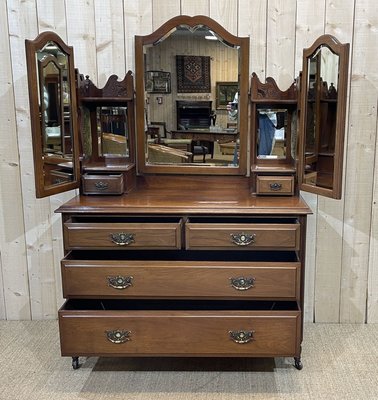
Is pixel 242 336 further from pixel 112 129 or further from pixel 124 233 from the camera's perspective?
pixel 112 129

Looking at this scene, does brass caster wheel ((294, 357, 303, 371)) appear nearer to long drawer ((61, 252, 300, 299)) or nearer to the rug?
long drawer ((61, 252, 300, 299))

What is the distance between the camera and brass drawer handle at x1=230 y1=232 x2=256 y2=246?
2104 millimetres

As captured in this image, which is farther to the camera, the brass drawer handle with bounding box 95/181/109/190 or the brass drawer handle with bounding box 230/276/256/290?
the brass drawer handle with bounding box 95/181/109/190

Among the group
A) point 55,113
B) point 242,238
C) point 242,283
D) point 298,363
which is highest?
point 55,113

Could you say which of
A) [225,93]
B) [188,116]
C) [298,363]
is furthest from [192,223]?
[298,363]

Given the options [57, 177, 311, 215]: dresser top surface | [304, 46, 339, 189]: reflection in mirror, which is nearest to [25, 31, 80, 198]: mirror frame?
[57, 177, 311, 215]: dresser top surface

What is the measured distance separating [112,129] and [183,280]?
0.97 meters

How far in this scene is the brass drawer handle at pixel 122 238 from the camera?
2121mm

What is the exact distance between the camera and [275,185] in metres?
2.40

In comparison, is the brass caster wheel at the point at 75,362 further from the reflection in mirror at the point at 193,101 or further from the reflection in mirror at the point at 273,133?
the reflection in mirror at the point at 273,133

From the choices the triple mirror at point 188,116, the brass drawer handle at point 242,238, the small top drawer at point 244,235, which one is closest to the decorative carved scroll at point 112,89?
the triple mirror at point 188,116

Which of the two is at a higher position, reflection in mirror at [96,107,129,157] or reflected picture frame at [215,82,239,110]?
reflected picture frame at [215,82,239,110]

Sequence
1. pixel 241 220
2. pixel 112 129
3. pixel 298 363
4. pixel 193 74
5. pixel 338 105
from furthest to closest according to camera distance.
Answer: pixel 112 129
pixel 193 74
pixel 298 363
pixel 241 220
pixel 338 105

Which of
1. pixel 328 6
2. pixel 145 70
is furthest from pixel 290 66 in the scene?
pixel 145 70
